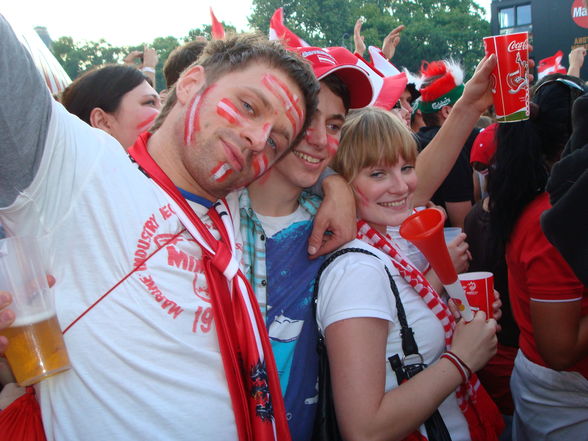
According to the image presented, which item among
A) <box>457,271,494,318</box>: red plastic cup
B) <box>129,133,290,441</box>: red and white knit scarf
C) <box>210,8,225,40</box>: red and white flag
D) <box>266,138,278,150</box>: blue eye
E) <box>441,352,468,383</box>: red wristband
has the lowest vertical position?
<box>441,352,468,383</box>: red wristband

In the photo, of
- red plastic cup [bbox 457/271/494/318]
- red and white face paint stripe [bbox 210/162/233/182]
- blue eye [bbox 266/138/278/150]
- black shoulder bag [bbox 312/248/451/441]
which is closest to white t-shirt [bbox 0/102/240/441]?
red and white face paint stripe [bbox 210/162/233/182]

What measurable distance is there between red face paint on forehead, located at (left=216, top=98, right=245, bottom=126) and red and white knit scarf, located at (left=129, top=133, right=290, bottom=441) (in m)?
0.28

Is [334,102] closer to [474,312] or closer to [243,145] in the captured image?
[243,145]

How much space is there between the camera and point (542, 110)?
2.09m

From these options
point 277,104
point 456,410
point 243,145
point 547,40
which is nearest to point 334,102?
point 277,104

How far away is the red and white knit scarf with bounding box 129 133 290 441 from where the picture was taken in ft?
4.58

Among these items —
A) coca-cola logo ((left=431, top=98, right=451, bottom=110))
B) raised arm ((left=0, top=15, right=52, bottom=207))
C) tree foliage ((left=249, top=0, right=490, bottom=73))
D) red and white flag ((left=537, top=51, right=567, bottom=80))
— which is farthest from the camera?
tree foliage ((left=249, top=0, right=490, bottom=73))

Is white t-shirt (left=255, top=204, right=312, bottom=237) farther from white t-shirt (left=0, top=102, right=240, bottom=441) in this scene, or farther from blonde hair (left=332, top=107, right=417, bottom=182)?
white t-shirt (left=0, top=102, right=240, bottom=441)

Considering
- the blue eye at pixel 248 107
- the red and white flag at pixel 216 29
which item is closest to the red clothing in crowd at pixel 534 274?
the blue eye at pixel 248 107

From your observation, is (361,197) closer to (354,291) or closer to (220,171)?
(354,291)

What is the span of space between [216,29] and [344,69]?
60cm

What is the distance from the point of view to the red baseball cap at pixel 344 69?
1.92 meters

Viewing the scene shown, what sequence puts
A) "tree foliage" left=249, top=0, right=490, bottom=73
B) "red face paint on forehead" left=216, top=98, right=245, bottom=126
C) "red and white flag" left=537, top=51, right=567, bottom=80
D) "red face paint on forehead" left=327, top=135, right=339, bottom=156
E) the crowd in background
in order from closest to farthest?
the crowd in background, "red face paint on forehead" left=216, top=98, right=245, bottom=126, "red face paint on forehead" left=327, top=135, right=339, bottom=156, "red and white flag" left=537, top=51, right=567, bottom=80, "tree foliage" left=249, top=0, right=490, bottom=73

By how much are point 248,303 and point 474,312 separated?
99 centimetres
